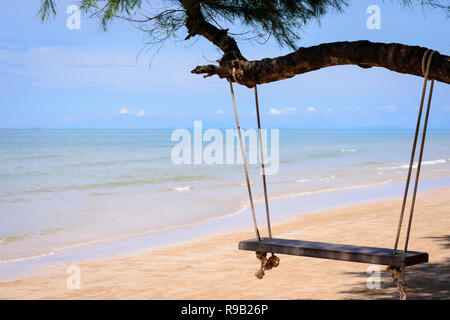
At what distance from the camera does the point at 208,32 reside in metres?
3.66

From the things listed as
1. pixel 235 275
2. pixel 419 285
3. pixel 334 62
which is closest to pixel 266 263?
pixel 334 62

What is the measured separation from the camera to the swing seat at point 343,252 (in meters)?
2.67

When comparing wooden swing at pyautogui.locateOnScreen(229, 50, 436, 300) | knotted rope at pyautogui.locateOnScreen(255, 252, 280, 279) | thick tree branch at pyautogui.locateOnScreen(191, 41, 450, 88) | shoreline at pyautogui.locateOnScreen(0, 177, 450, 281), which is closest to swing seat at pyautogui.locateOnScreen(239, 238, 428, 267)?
wooden swing at pyautogui.locateOnScreen(229, 50, 436, 300)

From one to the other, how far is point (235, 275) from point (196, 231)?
9.57 feet

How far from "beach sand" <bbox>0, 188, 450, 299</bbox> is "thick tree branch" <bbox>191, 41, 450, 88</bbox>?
2.34 meters

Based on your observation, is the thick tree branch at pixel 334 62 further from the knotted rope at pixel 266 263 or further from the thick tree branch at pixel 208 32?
the knotted rope at pixel 266 263

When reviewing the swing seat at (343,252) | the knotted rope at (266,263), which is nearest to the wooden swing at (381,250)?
the swing seat at (343,252)

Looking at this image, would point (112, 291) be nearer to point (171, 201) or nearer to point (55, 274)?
point (55, 274)

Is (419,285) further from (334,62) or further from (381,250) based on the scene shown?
(334,62)

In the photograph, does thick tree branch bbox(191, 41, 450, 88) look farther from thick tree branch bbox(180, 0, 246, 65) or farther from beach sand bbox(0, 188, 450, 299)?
beach sand bbox(0, 188, 450, 299)

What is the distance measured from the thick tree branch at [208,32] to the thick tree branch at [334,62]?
0.50 ft

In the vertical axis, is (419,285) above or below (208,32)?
below

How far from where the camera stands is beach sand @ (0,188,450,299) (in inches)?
194

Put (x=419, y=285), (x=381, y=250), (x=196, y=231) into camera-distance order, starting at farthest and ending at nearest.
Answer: (x=196, y=231) → (x=419, y=285) → (x=381, y=250)
